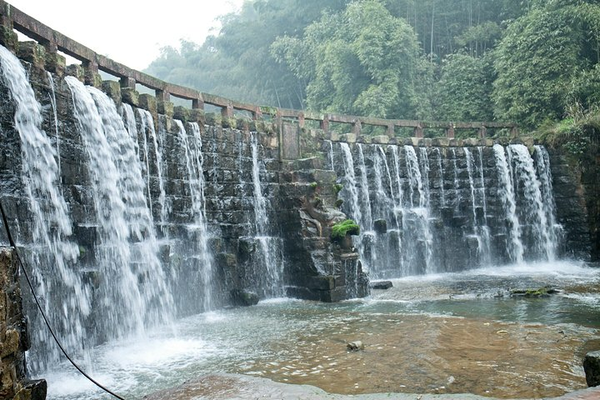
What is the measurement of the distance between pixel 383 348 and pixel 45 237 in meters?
5.39

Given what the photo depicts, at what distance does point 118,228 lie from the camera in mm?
10477

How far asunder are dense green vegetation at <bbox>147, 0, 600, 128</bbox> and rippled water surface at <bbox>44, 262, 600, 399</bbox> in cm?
1237

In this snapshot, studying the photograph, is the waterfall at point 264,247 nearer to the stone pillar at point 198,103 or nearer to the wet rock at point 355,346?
the stone pillar at point 198,103

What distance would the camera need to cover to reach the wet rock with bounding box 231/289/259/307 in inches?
524

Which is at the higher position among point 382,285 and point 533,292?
point 382,285

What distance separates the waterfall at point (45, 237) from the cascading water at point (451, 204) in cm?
1066

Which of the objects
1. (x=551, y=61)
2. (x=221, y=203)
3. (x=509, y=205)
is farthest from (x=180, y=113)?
(x=551, y=61)

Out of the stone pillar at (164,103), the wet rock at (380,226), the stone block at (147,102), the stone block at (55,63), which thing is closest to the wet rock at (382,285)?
the wet rock at (380,226)

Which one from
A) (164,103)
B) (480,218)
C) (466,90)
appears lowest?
(480,218)

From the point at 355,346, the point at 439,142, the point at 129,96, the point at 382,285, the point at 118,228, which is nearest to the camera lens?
the point at 355,346

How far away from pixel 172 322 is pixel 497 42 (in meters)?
24.2

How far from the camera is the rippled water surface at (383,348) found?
255 inches

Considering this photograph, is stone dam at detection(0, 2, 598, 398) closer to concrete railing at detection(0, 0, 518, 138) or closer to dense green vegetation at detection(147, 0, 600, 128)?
concrete railing at detection(0, 0, 518, 138)

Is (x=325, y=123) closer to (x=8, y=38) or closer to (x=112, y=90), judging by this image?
(x=112, y=90)
